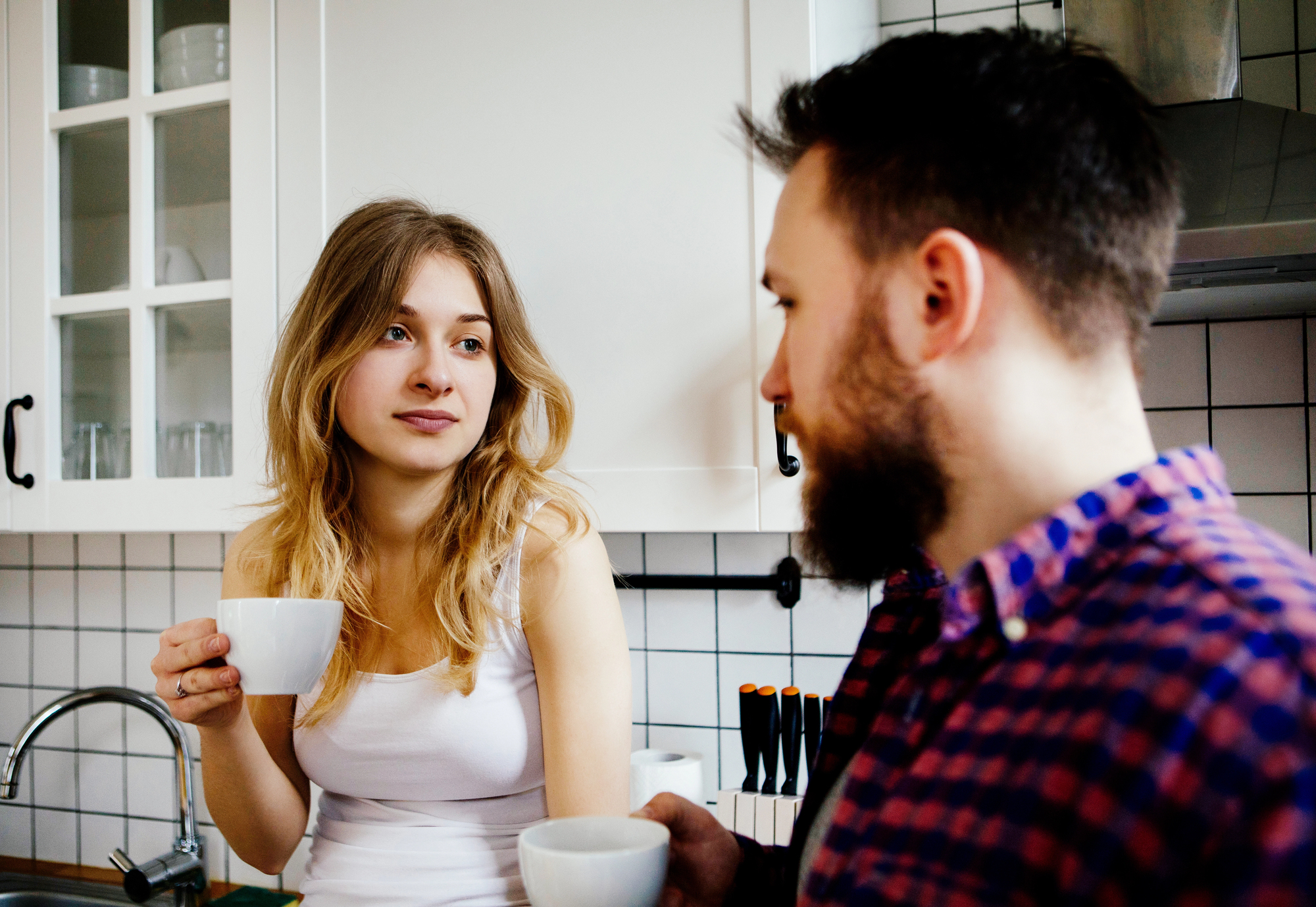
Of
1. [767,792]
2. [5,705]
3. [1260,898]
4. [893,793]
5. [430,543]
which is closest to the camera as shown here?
[1260,898]

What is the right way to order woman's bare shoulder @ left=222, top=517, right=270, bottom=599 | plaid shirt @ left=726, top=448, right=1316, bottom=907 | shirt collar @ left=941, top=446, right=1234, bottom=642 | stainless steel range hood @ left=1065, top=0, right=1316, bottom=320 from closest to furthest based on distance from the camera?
1. plaid shirt @ left=726, top=448, right=1316, bottom=907
2. shirt collar @ left=941, top=446, right=1234, bottom=642
3. stainless steel range hood @ left=1065, top=0, right=1316, bottom=320
4. woman's bare shoulder @ left=222, top=517, right=270, bottom=599

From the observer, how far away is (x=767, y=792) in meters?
1.36

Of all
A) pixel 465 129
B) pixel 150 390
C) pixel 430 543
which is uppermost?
pixel 465 129

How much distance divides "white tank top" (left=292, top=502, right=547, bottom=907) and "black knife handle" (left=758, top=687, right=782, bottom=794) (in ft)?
1.20

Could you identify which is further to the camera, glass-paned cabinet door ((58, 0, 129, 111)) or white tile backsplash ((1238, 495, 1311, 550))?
glass-paned cabinet door ((58, 0, 129, 111))

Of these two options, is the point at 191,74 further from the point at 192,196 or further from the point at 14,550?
the point at 14,550

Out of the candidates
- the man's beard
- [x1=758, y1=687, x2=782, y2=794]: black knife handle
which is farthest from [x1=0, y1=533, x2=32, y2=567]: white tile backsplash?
the man's beard

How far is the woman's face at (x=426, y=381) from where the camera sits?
109 centimetres

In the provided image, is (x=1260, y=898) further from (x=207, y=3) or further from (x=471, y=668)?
(x=207, y=3)

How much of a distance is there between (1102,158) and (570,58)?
807mm

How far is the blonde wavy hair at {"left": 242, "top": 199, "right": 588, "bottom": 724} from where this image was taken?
3.59 ft

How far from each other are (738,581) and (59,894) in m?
1.36

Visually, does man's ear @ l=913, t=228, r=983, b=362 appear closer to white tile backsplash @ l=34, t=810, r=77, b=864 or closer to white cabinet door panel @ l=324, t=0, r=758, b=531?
white cabinet door panel @ l=324, t=0, r=758, b=531

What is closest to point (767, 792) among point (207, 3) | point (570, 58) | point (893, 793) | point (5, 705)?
point (893, 793)
